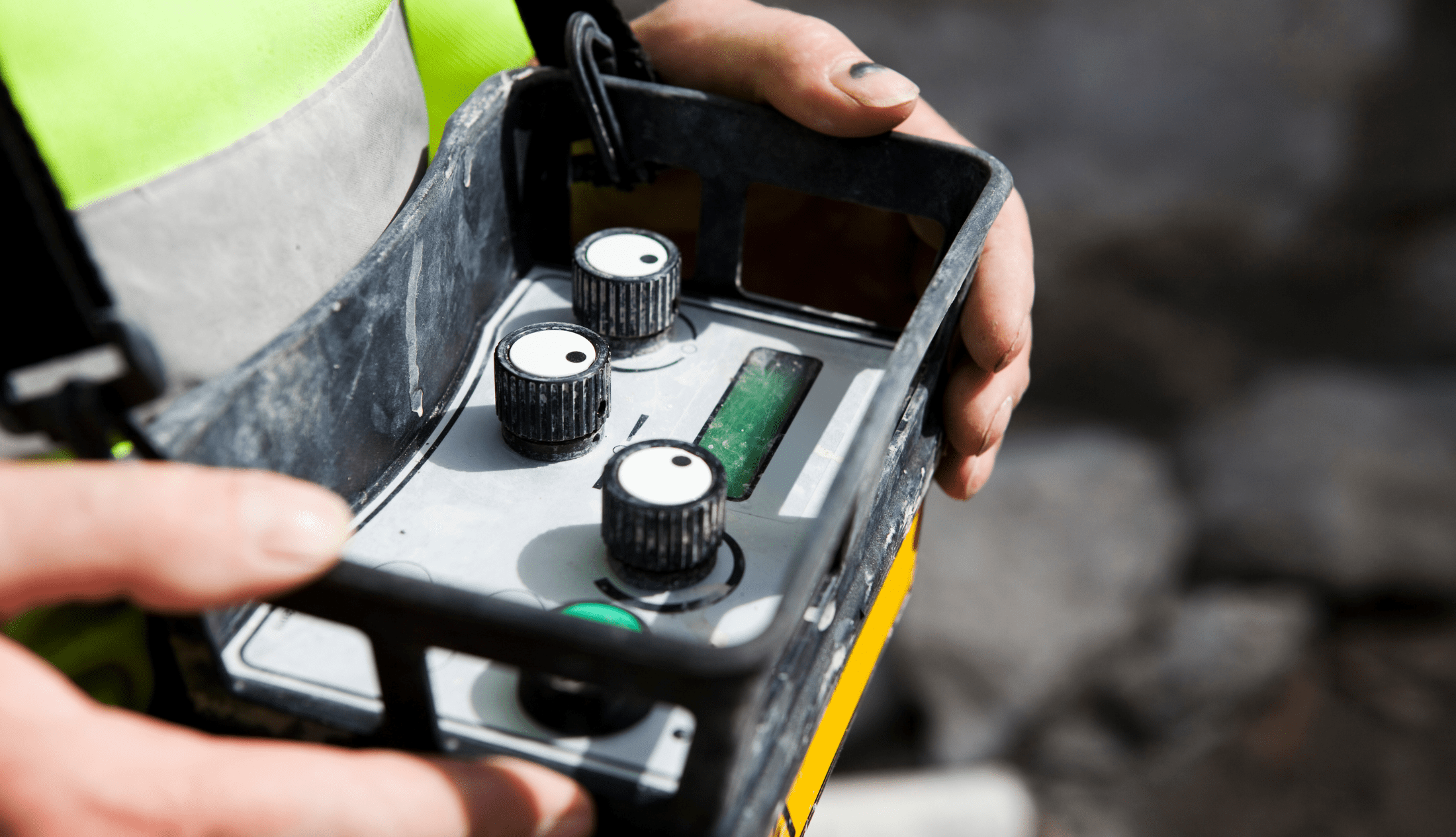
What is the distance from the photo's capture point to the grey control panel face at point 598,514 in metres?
0.58

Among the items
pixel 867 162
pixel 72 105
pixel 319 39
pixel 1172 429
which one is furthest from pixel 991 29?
pixel 72 105

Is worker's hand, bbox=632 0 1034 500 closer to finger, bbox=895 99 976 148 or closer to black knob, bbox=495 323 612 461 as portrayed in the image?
finger, bbox=895 99 976 148

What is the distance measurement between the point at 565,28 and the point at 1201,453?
1739 millimetres

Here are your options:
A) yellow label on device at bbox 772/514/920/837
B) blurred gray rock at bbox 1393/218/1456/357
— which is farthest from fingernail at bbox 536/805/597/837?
blurred gray rock at bbox 1393/218/1456/357

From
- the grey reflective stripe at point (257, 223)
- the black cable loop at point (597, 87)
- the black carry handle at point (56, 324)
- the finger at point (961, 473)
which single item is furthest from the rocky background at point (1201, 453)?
the black carry handle at point (56, 324)

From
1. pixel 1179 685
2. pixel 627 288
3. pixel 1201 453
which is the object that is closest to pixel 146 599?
pixel 627 288

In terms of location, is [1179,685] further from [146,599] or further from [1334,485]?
[146,599]

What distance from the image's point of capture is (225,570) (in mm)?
452

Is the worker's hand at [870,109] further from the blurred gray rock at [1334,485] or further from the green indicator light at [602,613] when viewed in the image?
the blurred gray rock at [1334,485]

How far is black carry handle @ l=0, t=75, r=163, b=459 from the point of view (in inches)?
18.6

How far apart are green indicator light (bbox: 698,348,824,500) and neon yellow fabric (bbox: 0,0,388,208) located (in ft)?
1.02

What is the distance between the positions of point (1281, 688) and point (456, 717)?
1.79 m

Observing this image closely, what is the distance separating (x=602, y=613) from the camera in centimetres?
60

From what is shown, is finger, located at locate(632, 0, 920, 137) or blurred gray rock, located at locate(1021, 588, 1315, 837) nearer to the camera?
finger, located at locate(632, 0, 920, 137)
